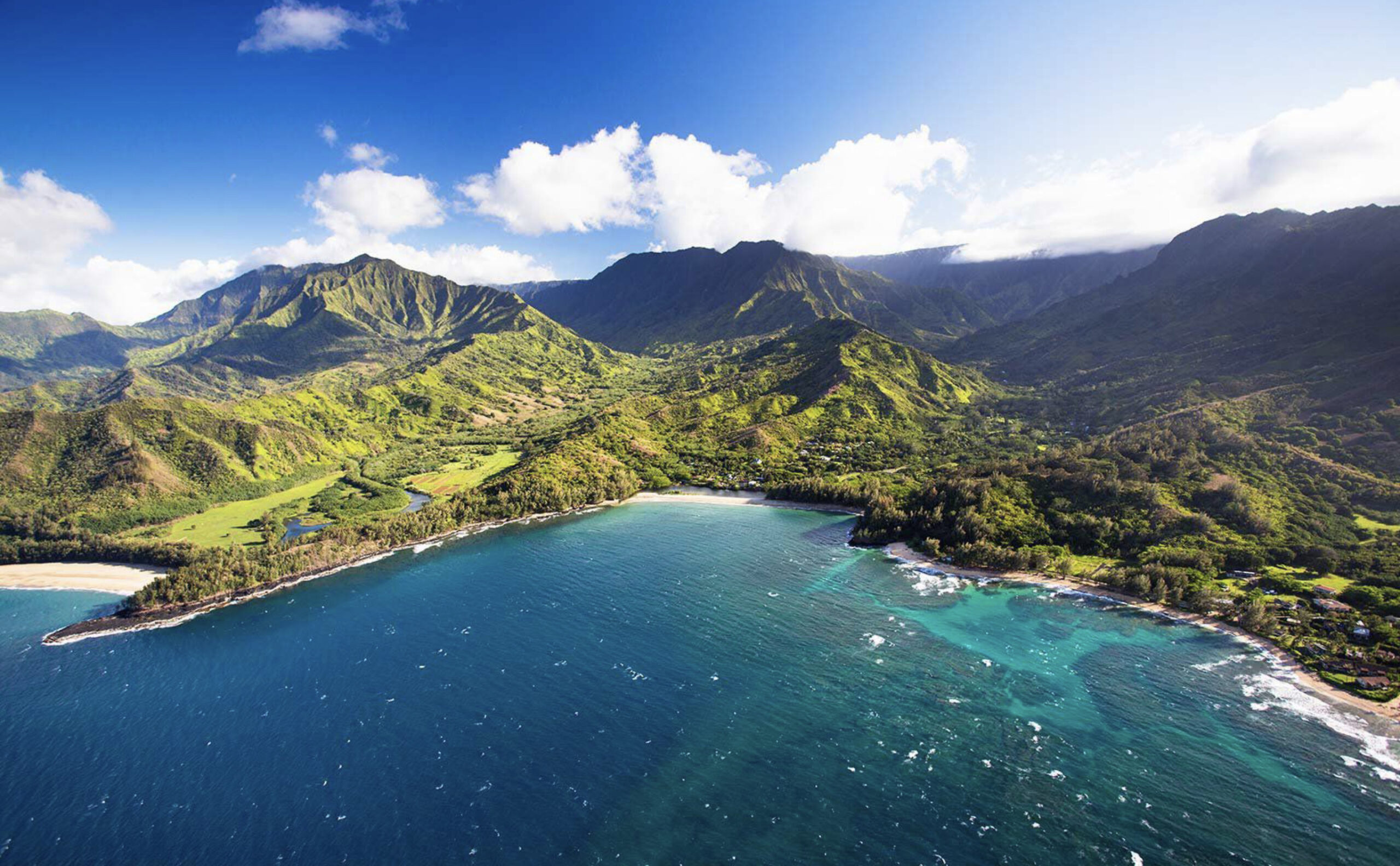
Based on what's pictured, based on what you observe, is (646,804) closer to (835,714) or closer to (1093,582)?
(835,714)

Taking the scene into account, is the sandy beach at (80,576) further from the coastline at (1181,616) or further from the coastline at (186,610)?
the coastline at (1181,616)

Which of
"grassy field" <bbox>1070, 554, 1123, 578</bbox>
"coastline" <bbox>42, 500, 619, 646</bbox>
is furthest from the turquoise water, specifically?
"grassy field" <bbox>1070, 554, 1123, 578</bbox>

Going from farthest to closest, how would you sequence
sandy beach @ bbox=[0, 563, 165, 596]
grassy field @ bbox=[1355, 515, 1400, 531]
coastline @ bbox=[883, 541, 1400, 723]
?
1. sandy beach @ bbox=[0, 563, 165, 596]
2. grassy field @ bbox=[1355, 515, 1400, 531]
3. coastline @ bbox=[883, 541, 1400, 723]

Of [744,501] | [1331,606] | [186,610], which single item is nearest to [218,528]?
[186,610]

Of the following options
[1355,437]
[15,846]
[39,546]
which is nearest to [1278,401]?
[1355,437]

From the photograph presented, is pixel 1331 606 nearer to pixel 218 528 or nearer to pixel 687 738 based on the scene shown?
pixel 687 738

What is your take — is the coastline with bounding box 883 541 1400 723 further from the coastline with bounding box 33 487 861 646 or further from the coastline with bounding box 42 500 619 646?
the coastline with bounding box 42 500 619 646
